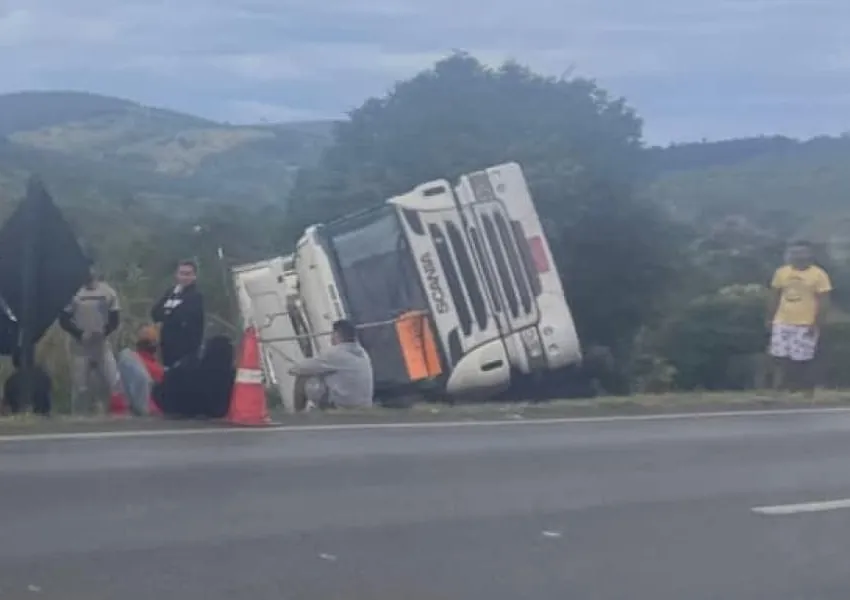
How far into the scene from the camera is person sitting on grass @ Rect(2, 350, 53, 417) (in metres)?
14.6

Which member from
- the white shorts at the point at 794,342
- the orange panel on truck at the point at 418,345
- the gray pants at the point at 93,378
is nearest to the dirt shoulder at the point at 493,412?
the white shorts at the point at 794,342

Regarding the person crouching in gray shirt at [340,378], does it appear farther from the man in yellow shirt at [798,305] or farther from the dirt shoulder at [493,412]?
the man in yellow shirt at [798,305]

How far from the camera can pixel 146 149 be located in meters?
49.8

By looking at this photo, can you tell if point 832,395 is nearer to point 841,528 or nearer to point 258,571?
point 841,528

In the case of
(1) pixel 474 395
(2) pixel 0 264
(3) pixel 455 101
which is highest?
(3) pixel 455 101

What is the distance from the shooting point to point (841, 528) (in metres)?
9.96

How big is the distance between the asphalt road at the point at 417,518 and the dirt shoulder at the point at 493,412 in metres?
0.69

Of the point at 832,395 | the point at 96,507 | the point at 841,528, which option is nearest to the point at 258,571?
the point at 96,507

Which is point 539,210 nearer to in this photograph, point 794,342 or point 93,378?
point 794,342

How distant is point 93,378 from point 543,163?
16046 mm

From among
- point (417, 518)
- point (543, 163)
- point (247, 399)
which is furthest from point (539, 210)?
point (417, 518)

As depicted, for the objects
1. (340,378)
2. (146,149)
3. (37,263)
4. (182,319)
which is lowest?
(340,378)

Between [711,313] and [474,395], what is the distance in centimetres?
488

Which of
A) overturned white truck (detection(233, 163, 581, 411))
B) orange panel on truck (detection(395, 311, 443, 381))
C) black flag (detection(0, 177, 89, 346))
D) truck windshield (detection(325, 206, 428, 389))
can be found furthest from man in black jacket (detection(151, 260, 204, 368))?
orange panel on truck (detection(395, 311, 443, 381))
